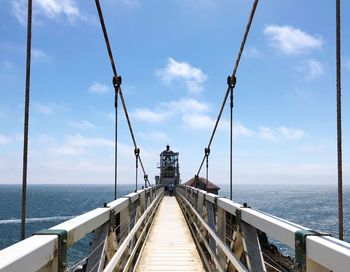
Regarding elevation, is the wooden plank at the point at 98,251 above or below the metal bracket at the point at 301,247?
below

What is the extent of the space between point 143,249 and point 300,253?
5742 millimetres

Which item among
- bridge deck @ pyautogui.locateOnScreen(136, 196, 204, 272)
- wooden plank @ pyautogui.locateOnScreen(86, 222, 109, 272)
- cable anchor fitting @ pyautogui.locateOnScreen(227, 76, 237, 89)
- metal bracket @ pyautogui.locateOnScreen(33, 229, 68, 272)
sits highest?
cable anchor fitting @ pyautogui.locateOnScreen(227, 76, 237, 89)

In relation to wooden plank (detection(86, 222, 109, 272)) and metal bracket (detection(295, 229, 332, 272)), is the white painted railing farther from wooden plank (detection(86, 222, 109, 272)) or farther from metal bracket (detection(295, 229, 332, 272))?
metal bracket (detection(295, 229, 332, 272))

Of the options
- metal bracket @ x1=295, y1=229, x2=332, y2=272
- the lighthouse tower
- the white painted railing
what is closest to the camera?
the white painted railing

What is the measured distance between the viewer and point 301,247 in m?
2.14

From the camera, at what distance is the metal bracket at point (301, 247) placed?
6.96 feet

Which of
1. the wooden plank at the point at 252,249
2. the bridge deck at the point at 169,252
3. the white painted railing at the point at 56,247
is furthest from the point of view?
the bridge deck at the point at 169,252

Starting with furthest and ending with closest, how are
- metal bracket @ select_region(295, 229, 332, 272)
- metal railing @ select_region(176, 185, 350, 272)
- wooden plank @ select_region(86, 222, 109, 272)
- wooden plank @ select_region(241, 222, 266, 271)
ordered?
wooden plank @ select_region(86, 222, 109, 272)
wooden plank @ select_region(241, 222, 266, 271)
metal bracket @ select_region(295, 229, 332, 272)
metal railing @ select_region(176, 185, 350, 272)

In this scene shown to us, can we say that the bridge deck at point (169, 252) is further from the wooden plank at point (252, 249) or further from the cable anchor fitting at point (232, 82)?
the cable anchor fitting at point (232, 82)

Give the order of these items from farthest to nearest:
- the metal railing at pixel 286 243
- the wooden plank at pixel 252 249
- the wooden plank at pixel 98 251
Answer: the wooden plank at pixel 98 251, the wooden plank at pixel 252 249, the metal railing at pixel 286 243

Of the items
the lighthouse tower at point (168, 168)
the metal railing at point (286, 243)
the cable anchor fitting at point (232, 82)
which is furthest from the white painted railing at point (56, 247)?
the lighthouse tower at point (168, 168)

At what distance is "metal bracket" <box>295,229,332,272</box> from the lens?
2.12 meters

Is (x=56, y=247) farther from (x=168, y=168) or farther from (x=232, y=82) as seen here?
(x=168, y=168)

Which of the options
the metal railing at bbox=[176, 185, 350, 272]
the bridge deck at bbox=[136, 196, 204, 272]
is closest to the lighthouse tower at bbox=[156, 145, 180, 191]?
the bridge deck at bbox=[136, 196, 204, 272]
